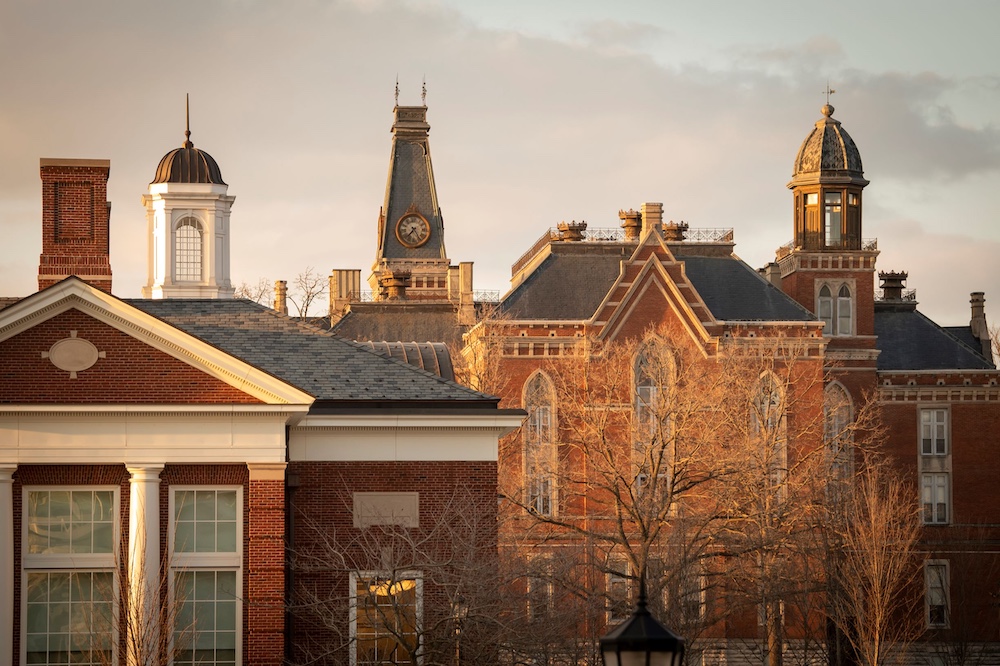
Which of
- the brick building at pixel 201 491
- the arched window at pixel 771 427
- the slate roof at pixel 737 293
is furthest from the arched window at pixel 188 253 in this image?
the slate roof at pixel 737 293

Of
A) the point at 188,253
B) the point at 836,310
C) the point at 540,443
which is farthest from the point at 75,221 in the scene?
the point at 836,310

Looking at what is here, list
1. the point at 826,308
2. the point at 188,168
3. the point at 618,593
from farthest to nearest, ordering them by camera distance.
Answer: the point at 826,308
the point at 618,593
the point at 188,168

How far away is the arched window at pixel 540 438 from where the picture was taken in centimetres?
6806

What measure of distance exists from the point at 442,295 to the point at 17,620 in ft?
190

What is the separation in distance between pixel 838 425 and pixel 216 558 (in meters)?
44.5

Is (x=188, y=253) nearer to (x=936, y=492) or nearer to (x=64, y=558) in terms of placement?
(x=64, y=558)

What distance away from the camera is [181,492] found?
120 ft

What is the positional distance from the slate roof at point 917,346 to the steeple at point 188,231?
37.5 m

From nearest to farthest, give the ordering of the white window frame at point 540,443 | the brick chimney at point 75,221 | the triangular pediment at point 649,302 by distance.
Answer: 1. the brick chimney at point 75,221
2. the white window frame at point 540,443
3. the triangular pediment at point 649,302

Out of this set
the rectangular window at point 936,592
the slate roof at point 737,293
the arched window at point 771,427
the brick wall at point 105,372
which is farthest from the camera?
the rectangular window at point 936,592

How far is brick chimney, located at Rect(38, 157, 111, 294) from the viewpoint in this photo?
39406mm

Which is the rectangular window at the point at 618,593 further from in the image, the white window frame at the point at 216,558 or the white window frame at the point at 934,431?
the white window frame at the point at 934,431

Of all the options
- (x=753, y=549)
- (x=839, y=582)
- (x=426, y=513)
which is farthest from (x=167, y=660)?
(x=839, y=582)

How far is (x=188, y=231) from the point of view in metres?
49.9
